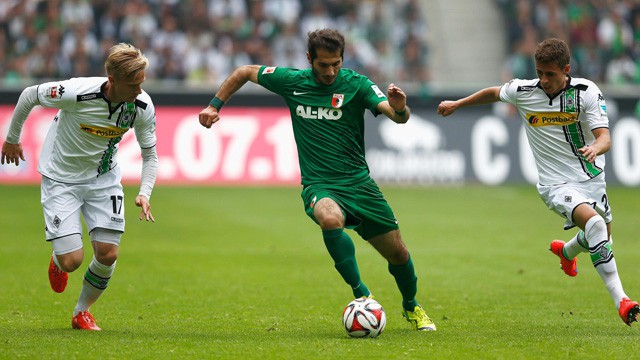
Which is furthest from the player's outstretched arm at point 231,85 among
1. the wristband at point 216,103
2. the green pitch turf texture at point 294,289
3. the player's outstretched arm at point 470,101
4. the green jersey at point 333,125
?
the green pitch turf texture at point 294,289

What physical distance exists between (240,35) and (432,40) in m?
5.33

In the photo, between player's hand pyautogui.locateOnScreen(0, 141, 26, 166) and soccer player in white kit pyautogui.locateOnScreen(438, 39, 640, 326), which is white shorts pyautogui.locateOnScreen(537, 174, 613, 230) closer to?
soccer player in white kit pyautogui.locateOnScreen(438, 39, 640, 326)

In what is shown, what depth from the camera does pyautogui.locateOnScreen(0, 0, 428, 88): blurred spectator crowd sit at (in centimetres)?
2491

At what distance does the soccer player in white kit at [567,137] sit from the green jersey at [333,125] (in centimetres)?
92

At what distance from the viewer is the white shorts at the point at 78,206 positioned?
856 cm

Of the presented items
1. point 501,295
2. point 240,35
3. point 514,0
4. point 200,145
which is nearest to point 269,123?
point 200,145

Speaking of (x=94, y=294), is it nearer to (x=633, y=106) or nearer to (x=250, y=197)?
(x=250, y=197)

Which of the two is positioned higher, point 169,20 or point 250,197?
point 169,20

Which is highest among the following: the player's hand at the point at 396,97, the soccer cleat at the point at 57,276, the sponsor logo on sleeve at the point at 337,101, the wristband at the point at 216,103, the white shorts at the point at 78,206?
the player's hand at the point at 396,97

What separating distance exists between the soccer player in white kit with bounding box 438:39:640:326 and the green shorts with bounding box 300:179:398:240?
1208mm

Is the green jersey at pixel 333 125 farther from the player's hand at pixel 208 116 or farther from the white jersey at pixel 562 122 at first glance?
the white jersey at pixel 562 122

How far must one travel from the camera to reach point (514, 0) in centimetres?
2930

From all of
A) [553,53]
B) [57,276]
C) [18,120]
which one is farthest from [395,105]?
[57,276]

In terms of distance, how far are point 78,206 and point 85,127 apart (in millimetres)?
678
